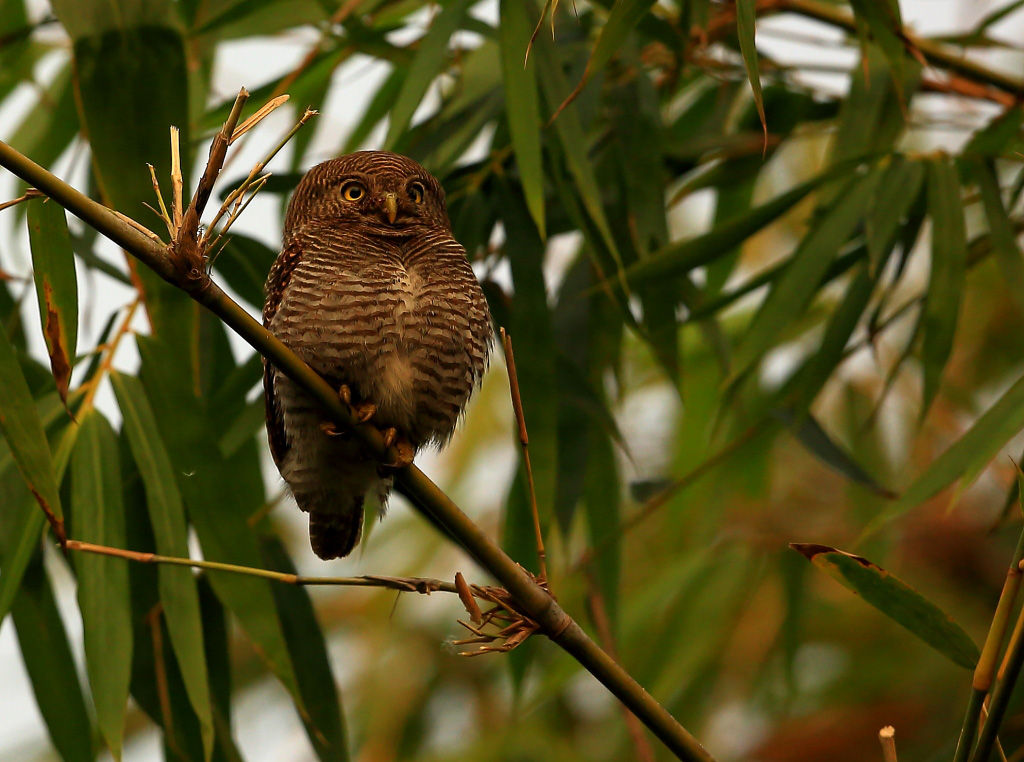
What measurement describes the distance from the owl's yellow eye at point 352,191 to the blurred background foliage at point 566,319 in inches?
10.4

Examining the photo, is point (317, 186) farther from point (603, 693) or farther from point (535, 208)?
point (603, 693)

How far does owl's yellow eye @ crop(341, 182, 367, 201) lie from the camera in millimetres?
2807

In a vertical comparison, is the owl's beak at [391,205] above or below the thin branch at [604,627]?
above

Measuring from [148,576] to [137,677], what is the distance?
0.28 m

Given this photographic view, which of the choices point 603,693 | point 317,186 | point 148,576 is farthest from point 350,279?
point 603,693

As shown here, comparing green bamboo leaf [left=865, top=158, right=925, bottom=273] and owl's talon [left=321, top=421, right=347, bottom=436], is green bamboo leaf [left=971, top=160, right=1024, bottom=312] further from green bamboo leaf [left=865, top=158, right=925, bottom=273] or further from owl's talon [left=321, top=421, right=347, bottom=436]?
owl's talon [left=321, top=421, right=347, bottom=436]

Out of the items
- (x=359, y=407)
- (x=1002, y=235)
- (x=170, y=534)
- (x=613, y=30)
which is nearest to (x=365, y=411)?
(x=359, y=407)

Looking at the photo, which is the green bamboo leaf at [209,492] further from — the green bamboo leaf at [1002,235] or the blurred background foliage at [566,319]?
the green bamboo leaf at [1002,235]

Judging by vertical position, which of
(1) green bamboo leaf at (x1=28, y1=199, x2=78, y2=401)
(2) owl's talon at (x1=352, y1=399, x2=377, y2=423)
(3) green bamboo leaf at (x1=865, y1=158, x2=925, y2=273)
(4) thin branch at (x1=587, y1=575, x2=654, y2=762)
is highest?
(1) green bamboo leaf at (x1=28, y1=199, x2=78, y2=401)

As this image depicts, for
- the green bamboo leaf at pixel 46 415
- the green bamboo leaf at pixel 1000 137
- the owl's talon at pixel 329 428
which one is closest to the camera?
the owl's talon at pixel 329 428

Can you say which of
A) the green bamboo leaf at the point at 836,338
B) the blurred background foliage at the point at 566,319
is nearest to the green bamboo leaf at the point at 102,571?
the blurred background foliage at the point at 566,319

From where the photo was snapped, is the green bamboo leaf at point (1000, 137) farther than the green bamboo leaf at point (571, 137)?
Yes

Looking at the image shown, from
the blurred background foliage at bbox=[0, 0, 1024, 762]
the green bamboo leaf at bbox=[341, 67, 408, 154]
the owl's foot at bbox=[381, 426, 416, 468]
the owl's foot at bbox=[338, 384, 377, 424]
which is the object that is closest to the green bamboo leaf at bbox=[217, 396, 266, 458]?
the blurred background foliage at bbox=[0, 0, 1024, 762]

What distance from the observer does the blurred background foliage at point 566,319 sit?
9.27 feet
